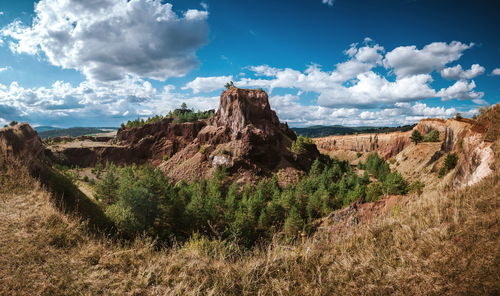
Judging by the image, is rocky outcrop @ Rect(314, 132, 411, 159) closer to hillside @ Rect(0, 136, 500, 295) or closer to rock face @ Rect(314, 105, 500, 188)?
rock face @ Rect(314, 105, 500, 188)

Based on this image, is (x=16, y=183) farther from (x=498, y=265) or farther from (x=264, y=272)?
(x=498, y=265)

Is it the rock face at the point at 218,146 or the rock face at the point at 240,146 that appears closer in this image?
the rock face at the point at 240,146

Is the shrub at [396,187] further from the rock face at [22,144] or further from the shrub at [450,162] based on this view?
the rock face at [22,144]

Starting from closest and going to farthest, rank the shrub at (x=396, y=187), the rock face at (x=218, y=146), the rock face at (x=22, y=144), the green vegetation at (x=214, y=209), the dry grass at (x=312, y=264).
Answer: the dry grass at (x=312, y=264), the rock face at (x=22, y=144), the green vegetation at (x=214, y=209), the shrub at (x=396, y=187), the rock face at (x=218, y=146)

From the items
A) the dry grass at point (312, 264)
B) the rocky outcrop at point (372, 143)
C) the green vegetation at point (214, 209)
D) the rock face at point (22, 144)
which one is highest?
the rock face at point (22, 144)

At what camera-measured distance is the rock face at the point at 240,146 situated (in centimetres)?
5812

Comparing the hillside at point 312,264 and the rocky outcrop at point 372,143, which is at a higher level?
the hillside at point 312,264

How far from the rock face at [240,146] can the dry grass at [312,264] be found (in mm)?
48725

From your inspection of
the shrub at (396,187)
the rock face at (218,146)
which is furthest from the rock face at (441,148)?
the rock face at (218,146)

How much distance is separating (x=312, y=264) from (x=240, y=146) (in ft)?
179

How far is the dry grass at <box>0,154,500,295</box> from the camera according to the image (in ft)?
14.2

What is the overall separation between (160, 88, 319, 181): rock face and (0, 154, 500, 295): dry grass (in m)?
48.7

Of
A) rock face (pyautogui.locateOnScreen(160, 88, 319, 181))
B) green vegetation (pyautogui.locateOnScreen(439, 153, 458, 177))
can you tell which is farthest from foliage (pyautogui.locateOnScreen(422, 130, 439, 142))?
green vegetation (pyautogui.locateOnScreen(439, 153, 458, 177))

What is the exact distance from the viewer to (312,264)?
5156 mm
